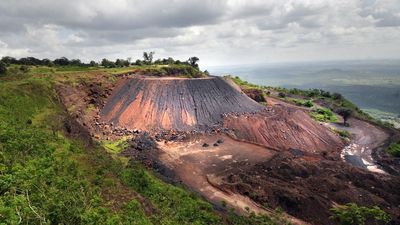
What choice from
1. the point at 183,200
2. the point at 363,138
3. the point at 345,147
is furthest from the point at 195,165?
the point at 363,138

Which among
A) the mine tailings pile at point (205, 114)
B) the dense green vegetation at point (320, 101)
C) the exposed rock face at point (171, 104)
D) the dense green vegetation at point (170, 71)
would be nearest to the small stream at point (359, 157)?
the mine tailings pile at point (205, 114)

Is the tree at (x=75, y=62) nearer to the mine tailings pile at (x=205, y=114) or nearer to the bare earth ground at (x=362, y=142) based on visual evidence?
the mine tailings pile at (x=205, y=114)

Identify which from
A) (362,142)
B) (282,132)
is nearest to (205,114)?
(282,132)

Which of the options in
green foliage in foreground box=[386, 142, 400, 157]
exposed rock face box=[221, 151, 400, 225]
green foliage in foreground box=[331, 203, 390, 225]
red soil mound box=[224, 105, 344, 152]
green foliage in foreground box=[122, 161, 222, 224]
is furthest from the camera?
green foliage in foreground box=[386, 142, 400, 157]

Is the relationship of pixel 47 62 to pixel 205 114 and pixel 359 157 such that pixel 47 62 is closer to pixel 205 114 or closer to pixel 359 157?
pixel 205 114

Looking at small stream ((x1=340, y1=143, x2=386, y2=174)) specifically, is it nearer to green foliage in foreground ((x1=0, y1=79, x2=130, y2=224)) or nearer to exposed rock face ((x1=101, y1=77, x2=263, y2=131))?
exposed rock face ((x1=101, y1=77, x2=263, y2=131))

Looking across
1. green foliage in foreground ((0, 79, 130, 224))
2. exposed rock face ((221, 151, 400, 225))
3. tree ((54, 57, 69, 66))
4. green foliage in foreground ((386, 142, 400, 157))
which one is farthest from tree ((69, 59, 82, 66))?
green foliage in foreground ((386, 142, 400, 157))
